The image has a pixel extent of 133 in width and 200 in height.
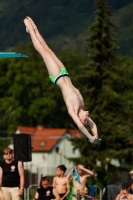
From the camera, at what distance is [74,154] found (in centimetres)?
7888

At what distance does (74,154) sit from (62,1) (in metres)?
35.7

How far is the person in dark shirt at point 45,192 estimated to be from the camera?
17922 mm

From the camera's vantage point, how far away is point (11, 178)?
1688 cm

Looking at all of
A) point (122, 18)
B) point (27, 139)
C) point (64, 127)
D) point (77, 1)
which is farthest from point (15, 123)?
point (27, 139)

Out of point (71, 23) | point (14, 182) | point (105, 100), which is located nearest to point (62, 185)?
point (14, 182)

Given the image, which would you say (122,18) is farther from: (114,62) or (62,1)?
(114,62)

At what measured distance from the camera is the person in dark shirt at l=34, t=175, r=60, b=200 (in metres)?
17.9

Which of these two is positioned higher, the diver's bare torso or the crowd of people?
the diver's bare torso

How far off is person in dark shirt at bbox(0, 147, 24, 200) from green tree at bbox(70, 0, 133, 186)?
1872 centimetres

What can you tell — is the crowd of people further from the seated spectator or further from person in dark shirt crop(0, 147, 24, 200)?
the seated spectator

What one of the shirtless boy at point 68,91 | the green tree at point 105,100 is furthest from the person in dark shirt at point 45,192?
the green tree at point 105,100

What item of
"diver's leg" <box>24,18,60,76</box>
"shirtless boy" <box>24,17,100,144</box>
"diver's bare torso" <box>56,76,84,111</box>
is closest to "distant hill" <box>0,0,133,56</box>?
"diver's leg" <box>24,18,60,76</box>

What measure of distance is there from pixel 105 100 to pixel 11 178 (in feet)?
65.5

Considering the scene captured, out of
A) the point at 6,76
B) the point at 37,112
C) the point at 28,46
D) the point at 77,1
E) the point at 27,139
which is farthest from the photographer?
the point at 77,1
